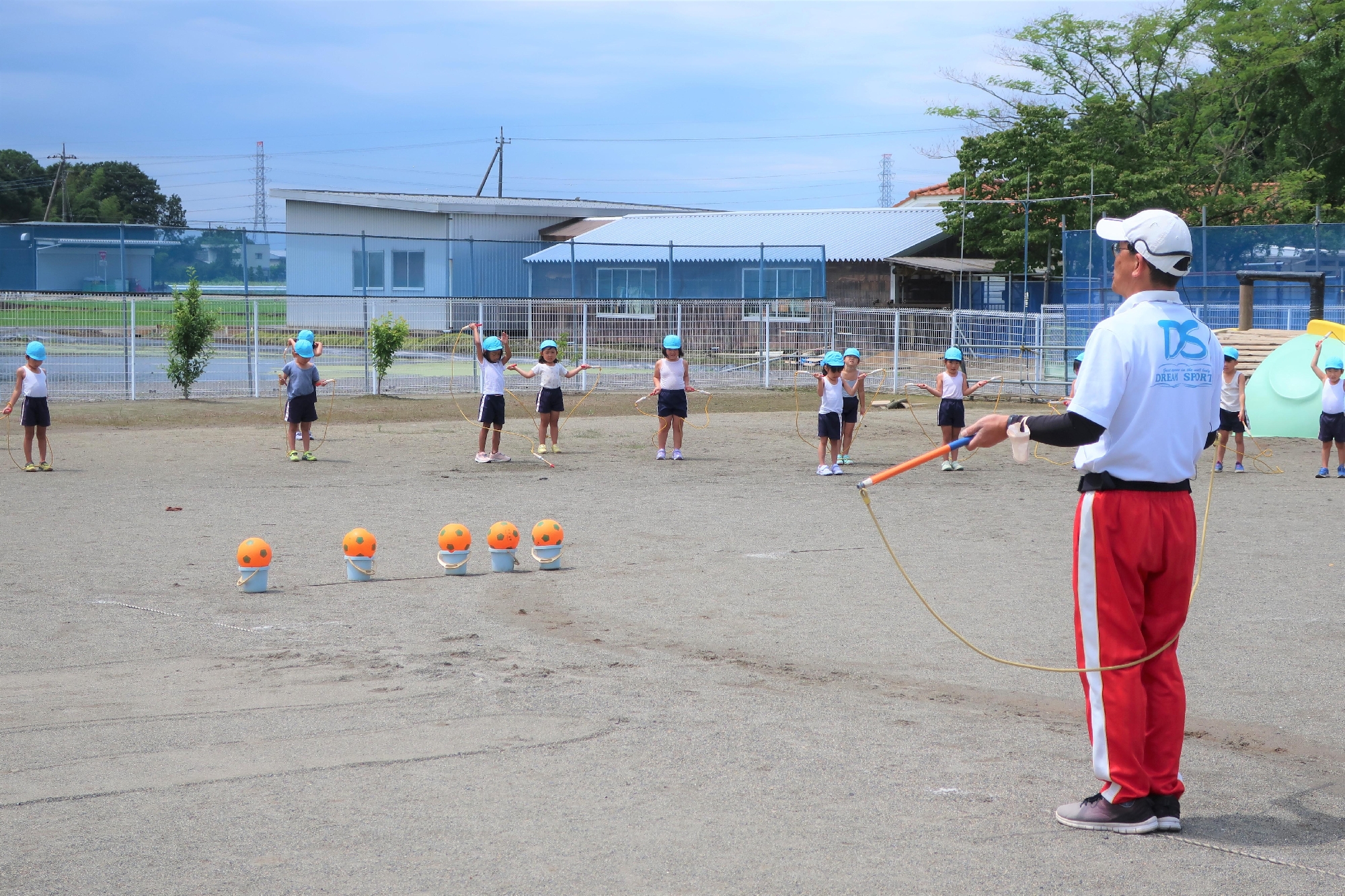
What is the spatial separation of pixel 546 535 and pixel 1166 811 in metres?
5.45

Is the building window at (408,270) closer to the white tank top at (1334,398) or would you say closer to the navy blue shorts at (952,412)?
the navy blue shorts at (952,412)

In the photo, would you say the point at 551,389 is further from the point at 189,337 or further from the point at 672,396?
the point at 189,337

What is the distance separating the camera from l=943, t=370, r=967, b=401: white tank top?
1630 centimetres

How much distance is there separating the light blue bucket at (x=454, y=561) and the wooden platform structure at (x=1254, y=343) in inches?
697

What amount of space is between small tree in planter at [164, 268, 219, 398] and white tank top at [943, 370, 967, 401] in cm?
1448

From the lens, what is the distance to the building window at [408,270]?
32344 mm

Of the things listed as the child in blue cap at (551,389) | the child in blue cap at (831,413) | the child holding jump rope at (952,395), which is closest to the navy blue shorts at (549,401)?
the child in blue cap at (551,389)

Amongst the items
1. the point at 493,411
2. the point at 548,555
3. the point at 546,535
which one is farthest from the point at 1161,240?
the point at 493,411

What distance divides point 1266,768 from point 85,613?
6.43m

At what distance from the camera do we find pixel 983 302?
126ft

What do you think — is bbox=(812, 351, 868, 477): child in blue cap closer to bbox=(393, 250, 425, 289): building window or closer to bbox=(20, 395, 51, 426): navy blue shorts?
bbox=(20, 395, 51, 426): navy blue shorts

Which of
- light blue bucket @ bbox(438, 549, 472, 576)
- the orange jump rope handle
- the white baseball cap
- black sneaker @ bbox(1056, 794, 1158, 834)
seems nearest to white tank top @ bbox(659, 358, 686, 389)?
light blue bucket @ bbox(438, 549, 472, 576)

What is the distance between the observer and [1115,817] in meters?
4.13

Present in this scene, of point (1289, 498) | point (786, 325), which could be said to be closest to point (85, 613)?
point (1289, 498)
